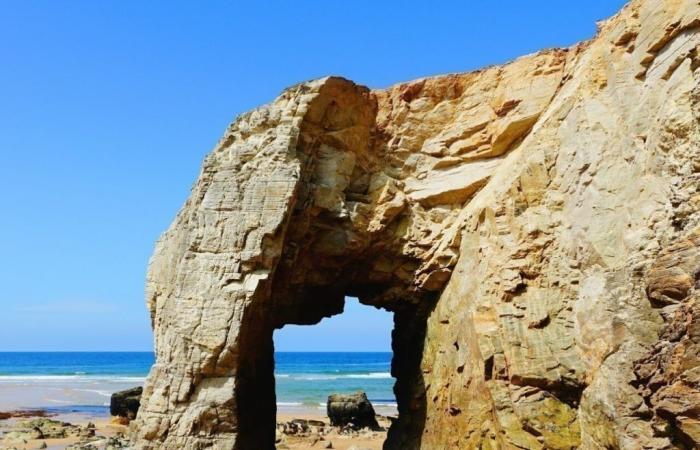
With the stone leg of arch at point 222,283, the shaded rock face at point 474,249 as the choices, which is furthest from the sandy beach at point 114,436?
the stone leg of arch at point 222,283

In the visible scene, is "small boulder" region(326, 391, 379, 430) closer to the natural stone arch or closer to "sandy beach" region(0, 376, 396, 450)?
"sandy beach" region(0, 376, 396, 450)

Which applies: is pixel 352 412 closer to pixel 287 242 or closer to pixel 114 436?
pixel 114 436

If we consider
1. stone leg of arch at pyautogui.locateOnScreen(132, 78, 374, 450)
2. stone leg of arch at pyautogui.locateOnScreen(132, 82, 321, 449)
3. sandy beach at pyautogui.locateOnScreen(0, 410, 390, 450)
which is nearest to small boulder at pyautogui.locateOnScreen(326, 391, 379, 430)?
sandy beach at pyautogui.locateOnScreen(0, 410, 390, 450)

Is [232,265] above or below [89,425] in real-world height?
above

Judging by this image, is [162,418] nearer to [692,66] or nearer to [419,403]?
[419,403]

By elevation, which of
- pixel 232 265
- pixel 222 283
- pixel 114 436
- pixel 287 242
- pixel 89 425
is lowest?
pixel 114 436

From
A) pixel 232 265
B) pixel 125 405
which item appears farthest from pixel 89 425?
pixel 232 265

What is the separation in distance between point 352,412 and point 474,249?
1430cm

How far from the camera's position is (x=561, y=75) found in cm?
1167

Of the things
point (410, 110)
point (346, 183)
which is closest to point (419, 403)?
point (346, 183)

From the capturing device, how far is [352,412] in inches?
956

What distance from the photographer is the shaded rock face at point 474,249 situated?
25.5ft

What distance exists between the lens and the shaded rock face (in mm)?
7777

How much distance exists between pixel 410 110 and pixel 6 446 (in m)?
14.8
